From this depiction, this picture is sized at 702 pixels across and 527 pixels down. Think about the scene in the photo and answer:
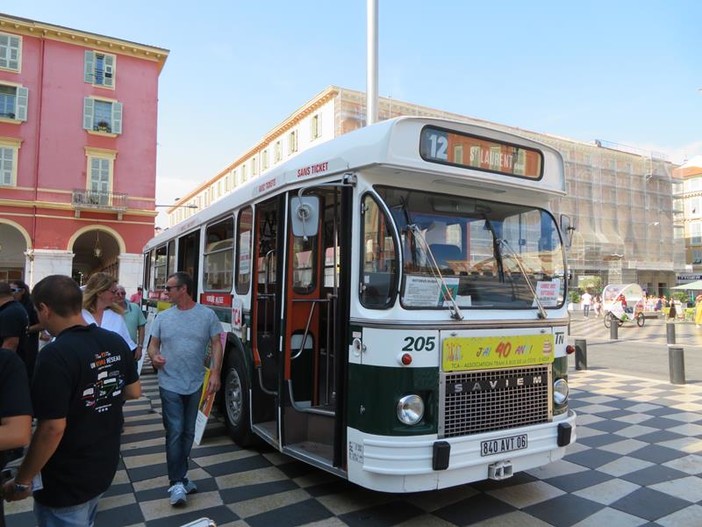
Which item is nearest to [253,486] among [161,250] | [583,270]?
[161,250]

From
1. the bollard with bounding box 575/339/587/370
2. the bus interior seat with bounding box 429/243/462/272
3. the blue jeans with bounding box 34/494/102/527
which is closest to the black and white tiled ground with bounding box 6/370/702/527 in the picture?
the blue jeans with bounding box 34/494/102/527

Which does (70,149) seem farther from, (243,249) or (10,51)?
(243,249)

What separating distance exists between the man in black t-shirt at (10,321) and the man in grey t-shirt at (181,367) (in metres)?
1.41

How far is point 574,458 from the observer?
5309 mm

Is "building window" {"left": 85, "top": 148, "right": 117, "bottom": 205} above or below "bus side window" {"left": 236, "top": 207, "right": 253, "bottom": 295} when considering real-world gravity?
above

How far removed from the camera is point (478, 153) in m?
4.13

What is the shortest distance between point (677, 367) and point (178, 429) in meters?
8.96

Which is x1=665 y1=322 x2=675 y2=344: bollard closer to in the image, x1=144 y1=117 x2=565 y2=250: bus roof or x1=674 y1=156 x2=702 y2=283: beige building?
x1=144 y1=117 x2=565 y2=250: bus roof

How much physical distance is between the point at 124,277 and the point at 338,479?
2544cm

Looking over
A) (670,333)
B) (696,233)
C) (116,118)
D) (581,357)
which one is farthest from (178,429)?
(696,233)

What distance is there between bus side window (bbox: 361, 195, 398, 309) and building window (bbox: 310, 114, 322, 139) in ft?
132

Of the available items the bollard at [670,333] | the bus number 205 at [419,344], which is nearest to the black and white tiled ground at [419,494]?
the bus number 205 at [419,344]

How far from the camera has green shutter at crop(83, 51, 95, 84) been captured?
28125mm

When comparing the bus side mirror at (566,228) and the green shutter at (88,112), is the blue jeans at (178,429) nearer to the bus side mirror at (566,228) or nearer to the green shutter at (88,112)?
the bus side mirror at (566,228)
